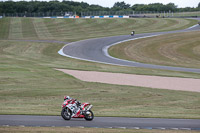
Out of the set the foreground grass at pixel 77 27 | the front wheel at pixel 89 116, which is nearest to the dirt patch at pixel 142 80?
the front wheel at pixel 89 116

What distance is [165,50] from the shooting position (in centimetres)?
5912

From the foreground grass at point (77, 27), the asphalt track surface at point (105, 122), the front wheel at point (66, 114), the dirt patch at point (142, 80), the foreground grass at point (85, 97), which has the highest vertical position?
the foreground grass at point (77, 27)

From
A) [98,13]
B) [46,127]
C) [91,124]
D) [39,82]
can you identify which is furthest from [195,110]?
[98,13]

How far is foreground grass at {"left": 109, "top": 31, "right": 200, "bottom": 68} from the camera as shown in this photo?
5147 cm

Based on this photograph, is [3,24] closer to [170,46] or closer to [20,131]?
[170,46]

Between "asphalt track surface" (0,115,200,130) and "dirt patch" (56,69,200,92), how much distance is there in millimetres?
13009

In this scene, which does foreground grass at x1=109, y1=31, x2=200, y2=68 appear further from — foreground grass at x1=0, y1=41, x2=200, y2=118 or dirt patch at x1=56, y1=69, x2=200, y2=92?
foreground grass at x1=0, y1=41, x2=200, y2=118

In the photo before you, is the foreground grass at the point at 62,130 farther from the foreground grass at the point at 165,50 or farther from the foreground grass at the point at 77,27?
the foreground grass at the point at 77,27

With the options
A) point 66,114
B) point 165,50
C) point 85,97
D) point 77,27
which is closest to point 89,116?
point 66,114

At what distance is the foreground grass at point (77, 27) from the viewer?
290ft

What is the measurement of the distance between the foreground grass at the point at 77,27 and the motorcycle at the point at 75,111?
227ft

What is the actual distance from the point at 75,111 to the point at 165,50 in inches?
1802

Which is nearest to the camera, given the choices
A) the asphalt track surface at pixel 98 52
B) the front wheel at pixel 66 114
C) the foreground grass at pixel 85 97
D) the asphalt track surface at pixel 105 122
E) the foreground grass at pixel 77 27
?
the asphalt track surface at pixel 105 122

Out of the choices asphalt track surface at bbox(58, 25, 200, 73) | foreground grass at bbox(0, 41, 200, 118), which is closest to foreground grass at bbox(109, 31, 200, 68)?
asphalt track surface at bbox(58, 25, 200, 73)
